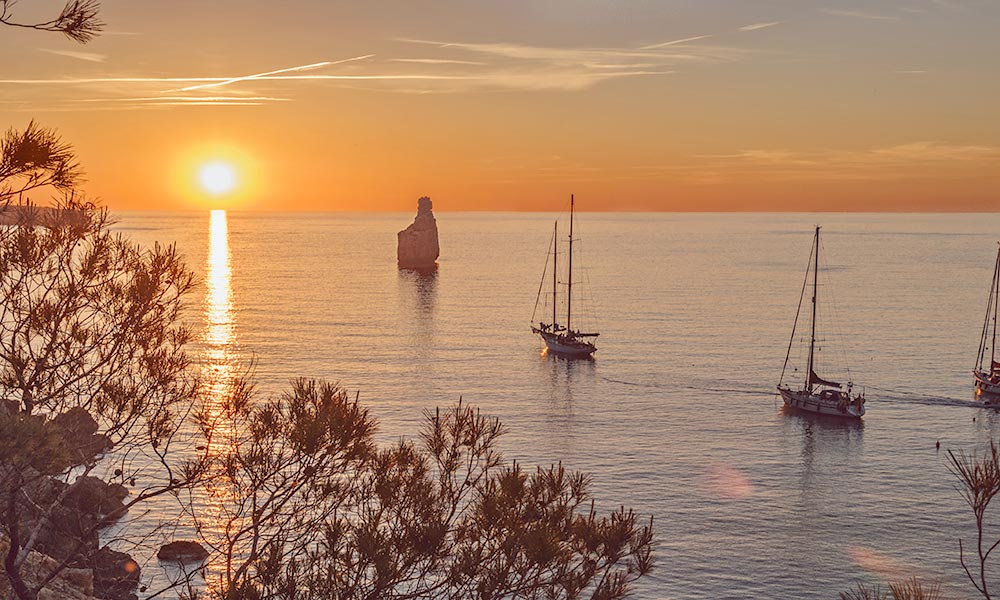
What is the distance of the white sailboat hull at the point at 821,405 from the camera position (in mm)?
71562

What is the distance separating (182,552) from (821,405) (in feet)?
179

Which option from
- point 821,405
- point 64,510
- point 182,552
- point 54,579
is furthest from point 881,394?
point 54,579

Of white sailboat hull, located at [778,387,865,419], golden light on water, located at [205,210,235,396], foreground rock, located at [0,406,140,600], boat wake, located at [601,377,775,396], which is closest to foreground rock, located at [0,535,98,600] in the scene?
foreground rock, located at [0,406,140,600]

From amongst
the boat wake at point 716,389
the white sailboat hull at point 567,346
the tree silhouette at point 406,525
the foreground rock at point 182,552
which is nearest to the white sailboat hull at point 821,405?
the boat wake at point 716,389

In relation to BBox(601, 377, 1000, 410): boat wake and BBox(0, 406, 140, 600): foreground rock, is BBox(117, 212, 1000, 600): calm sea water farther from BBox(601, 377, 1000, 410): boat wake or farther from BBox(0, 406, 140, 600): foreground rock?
BBox(0, 406, 140, 600): foreground rock

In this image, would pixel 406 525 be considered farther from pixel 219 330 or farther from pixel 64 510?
pixel 219 330

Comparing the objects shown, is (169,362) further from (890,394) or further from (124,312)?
(890,394)

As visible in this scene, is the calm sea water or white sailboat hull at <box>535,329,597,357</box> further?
white sailboat hull at <box>535,329,597,357</box>

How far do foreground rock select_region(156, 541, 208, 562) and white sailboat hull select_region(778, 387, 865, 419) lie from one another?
52756 mm

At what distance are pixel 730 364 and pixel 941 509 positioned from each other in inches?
1614

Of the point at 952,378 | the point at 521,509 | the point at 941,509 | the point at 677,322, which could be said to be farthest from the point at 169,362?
the point at 677,322

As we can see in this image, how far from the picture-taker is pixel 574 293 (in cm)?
16550

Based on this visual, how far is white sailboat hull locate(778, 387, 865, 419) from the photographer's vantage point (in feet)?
235

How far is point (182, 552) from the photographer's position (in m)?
43.0
